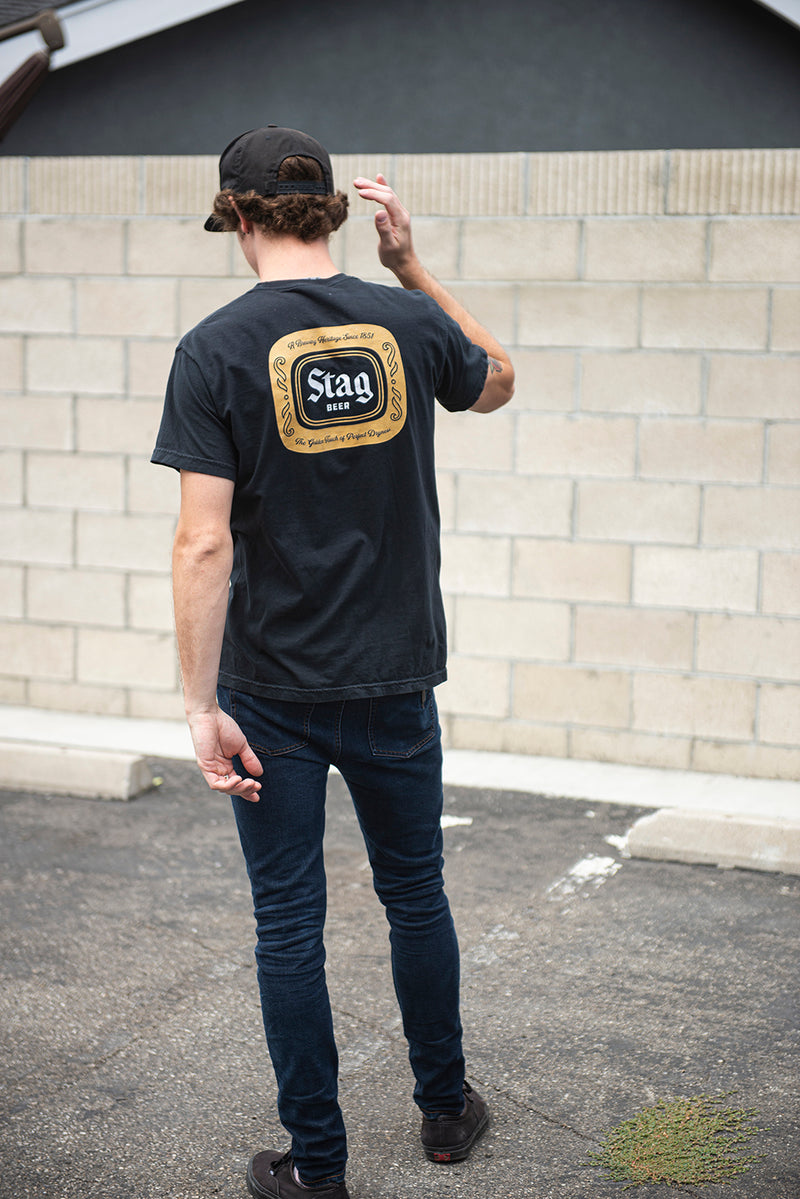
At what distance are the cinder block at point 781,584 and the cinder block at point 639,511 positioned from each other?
34 centimetres

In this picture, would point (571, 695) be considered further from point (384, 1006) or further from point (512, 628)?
point (384, 1006)

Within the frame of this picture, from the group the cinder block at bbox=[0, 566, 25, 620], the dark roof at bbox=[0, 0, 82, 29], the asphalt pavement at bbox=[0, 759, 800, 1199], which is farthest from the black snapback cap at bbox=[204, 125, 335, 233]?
the cinder block at bbox=[0, 566, 25, 620]

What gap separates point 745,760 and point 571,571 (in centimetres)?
111

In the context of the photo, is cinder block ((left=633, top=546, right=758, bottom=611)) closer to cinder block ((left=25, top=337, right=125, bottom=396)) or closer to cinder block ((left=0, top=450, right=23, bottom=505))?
cinder block ((left=25, top=337, right=125, bottom=396))

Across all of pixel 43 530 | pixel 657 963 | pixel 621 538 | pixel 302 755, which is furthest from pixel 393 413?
pixel 43 530

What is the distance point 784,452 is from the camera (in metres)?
5.14

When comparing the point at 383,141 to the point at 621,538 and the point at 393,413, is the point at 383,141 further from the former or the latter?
the point at 393,413

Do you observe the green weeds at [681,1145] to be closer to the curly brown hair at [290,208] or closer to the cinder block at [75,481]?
the curly brown hair at [290,208]

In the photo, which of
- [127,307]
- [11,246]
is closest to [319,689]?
[127,307]

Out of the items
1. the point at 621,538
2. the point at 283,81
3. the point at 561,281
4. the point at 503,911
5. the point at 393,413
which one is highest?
the point at 283,81

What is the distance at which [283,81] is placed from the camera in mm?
5719

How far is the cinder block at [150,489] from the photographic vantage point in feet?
19.7

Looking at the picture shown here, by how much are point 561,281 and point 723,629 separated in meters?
1.68

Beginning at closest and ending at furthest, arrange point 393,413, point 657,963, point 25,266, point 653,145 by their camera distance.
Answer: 1. point 393,413
2. point 657,963
3. point 653,145
4. point 25,266
